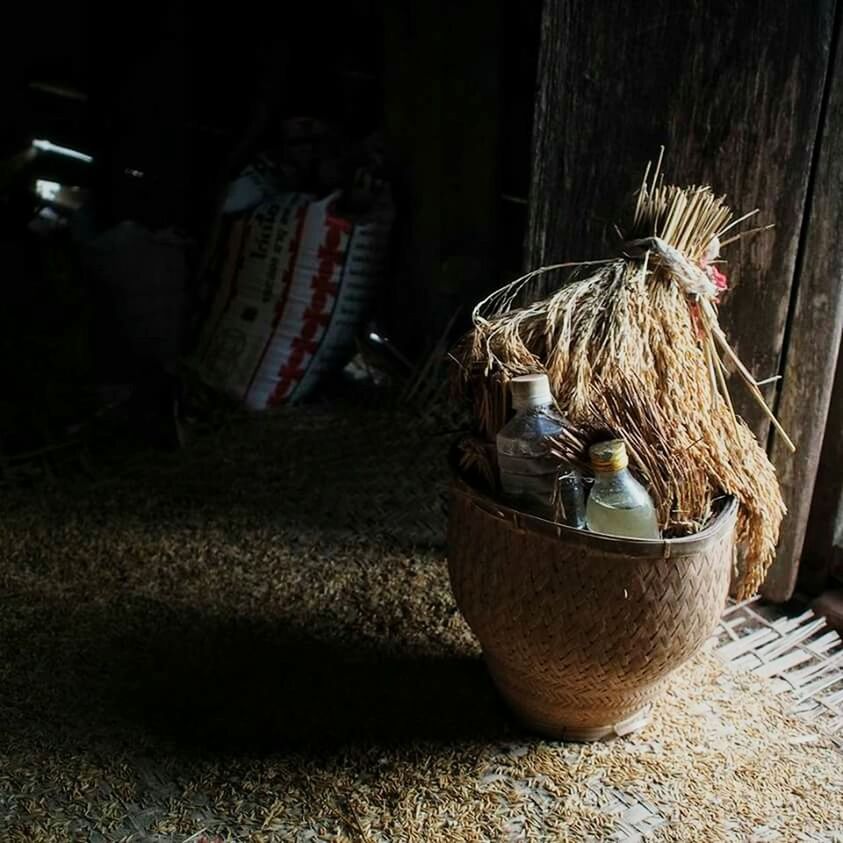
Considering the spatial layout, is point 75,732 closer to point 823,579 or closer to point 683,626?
point 683,626

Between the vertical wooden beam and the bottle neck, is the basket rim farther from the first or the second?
the vertical wooden beam

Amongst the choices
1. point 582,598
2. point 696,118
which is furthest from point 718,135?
point 582,598

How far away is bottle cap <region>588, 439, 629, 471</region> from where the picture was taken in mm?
1641

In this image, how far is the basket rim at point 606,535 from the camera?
1.66 m

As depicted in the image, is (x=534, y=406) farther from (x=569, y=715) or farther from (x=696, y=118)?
(x=696, y=118)

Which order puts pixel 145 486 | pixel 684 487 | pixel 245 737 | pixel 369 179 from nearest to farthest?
pixel 684 487
pixel 245 737
pixel 145 486
pixel 369 179

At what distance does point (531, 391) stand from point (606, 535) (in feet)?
0.88

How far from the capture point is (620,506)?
66.2 inches

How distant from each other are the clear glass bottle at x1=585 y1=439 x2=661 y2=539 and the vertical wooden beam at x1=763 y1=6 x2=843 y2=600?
762mm

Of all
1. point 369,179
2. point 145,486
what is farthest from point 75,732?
point 369,179

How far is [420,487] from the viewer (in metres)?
3.07

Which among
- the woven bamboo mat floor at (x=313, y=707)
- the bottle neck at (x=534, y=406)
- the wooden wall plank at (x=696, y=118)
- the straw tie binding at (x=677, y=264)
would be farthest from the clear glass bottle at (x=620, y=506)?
the wooden wall plank at (x=696, y=118)

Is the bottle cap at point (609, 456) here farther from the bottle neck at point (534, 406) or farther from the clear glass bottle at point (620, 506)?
the bottle neck at point (534, 406)

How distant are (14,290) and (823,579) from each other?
8.12ft
